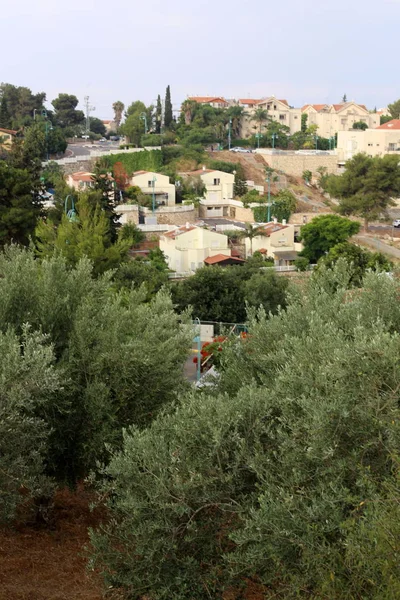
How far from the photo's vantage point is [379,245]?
152ft

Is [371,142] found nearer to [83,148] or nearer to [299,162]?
[299,162]

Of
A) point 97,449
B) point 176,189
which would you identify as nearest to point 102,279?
point 97,449

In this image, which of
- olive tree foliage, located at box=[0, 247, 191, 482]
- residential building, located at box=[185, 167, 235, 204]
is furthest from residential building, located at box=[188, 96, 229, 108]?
olive tree foliage, located at box=[0, 247, 191, 482]

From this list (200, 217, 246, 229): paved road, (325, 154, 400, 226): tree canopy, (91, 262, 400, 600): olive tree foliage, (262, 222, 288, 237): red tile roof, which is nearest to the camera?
(91, 262, 400, 600): olive tree foliage

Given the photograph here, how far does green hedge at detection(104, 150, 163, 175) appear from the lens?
58691 mm

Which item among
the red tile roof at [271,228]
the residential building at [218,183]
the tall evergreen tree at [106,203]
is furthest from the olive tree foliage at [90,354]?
the residential building at [218,183]

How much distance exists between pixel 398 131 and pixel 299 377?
64.7 m

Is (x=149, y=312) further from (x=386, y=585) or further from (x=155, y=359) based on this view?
(x=386, y=585)

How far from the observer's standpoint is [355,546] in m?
5.39

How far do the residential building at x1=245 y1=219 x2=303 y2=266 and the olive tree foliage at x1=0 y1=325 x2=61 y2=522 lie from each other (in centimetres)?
3185

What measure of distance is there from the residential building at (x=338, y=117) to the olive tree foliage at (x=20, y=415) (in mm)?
77130

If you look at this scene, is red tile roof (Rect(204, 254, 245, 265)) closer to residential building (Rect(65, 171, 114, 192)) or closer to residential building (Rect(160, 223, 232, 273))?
residential building (Rect(160, 223, 232, 273))

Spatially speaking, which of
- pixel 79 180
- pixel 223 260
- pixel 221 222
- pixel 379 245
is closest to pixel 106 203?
pixel 223 260

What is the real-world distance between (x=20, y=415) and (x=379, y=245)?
40808mm
